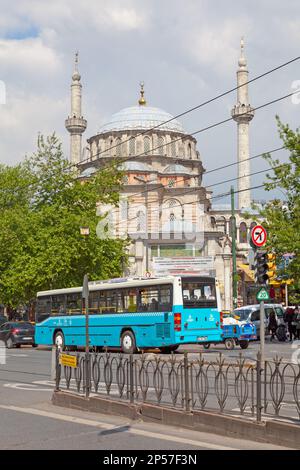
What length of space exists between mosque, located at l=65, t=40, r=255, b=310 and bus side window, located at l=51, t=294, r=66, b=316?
34.8m

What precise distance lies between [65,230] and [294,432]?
98.4ft

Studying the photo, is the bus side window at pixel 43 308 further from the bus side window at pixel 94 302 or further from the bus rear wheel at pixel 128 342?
the bus rear wheel at pixel 128 342

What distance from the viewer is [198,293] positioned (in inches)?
934

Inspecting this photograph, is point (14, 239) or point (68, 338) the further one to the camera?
point (14, 239)

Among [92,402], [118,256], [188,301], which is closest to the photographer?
[92,402]

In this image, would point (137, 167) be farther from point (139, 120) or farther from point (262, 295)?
point (262, 295)

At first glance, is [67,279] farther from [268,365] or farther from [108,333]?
[268,365]

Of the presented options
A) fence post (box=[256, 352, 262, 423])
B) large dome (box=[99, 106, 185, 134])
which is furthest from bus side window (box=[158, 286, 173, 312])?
large dome (box=[99, 106, 185, 134])

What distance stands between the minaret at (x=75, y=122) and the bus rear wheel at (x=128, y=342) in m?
69.8

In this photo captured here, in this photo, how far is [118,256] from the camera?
129 ft

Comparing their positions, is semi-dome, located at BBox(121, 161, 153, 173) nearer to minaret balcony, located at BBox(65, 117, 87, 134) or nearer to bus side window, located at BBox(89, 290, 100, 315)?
minaret balcony, located at BBox(65, 117, 87, 134)

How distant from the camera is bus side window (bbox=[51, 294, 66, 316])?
2797 centimetres
